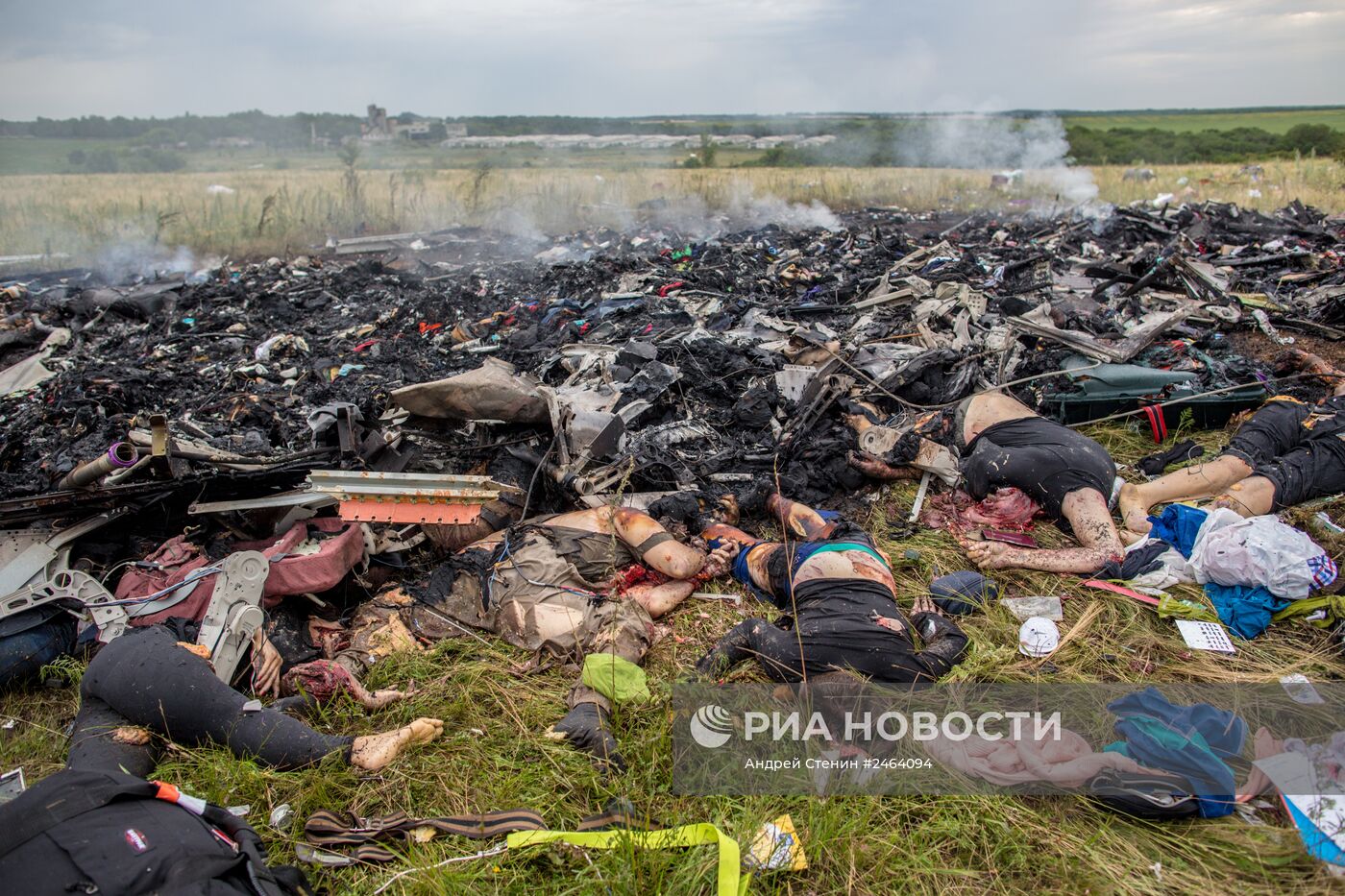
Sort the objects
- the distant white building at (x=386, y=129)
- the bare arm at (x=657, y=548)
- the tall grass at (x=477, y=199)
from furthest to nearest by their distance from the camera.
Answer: the distant white building at (x=386, y=129)
the tall grass at (x=477, y=199)
the bare arm at (x=657, y=548)

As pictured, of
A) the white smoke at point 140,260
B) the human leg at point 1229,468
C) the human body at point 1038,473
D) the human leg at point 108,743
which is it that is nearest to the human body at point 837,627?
the human body at point 1038,473

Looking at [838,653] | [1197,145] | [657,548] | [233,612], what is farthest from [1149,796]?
[1197,145]

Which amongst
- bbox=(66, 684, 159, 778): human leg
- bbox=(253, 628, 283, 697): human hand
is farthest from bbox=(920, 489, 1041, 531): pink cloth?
bbox=(66, 684, 159, 778): human leg

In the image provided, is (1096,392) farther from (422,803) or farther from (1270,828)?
(422,803)

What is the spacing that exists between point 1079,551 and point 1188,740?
59.4 inches

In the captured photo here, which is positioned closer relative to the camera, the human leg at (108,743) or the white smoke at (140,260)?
the human leg at (108,743)

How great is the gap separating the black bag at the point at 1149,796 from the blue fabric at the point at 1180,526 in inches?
75.0

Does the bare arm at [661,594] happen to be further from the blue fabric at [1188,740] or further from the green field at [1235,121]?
the green field at [1235,121]

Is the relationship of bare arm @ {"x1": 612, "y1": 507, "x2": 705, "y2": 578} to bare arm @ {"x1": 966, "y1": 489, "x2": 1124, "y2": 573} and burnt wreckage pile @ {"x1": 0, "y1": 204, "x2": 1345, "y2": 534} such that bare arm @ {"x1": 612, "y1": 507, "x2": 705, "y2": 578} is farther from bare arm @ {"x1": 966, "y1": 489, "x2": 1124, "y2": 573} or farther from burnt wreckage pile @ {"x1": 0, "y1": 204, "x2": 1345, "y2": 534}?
bare arm @ {"x1": 966, "y1": 489, "x2": 1124, "y2": 573}

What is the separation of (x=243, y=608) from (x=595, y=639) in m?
1.61

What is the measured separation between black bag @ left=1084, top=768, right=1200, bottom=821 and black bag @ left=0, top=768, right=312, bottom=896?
2.73 m

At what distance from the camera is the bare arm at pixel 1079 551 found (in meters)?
3.91

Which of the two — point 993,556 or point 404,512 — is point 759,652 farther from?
point 404,512

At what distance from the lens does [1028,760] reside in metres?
2.65
